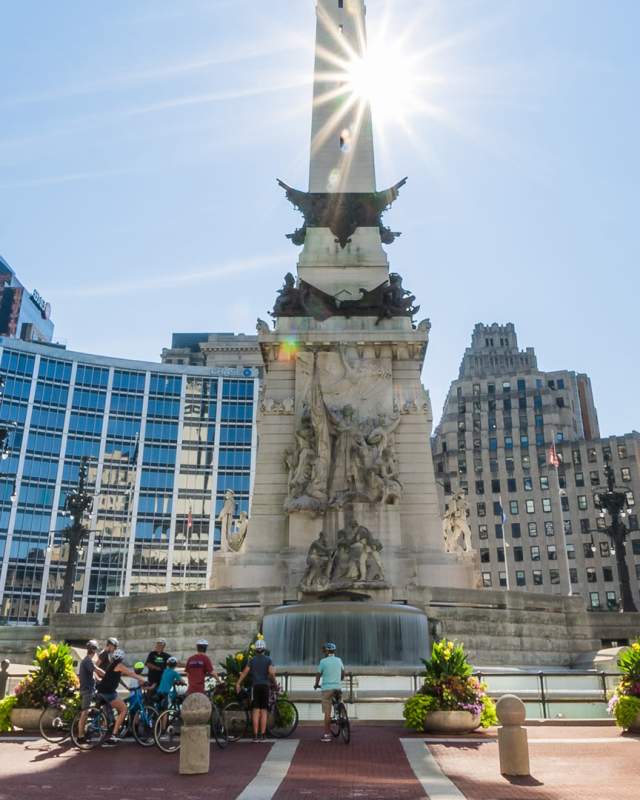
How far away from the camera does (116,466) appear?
83875mm

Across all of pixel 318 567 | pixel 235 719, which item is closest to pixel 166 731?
pixel 235 719

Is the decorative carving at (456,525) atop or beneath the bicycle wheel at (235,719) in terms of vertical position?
atop

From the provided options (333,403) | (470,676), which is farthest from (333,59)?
(470,676)

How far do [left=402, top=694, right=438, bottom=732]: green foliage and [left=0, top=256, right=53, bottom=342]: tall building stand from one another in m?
124

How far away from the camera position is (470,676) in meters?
13.0

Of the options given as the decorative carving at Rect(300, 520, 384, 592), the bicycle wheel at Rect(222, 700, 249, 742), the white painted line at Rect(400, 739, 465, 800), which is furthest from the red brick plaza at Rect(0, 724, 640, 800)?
the decorative carving at Rect(300, 520, 384, 592)

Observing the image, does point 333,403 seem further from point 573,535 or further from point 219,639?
point 573,535

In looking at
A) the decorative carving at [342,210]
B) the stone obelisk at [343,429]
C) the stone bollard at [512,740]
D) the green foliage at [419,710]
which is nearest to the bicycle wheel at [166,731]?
the green foliage at [419,710]

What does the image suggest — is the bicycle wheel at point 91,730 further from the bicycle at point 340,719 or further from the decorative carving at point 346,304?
the decorative carving at point 346,304

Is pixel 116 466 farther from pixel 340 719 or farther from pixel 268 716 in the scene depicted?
pixel 340 719

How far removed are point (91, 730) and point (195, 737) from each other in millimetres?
3238

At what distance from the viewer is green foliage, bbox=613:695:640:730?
12648 millimetres

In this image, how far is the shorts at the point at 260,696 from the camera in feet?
39.3

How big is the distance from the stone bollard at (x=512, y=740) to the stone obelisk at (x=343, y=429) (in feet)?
44.7
